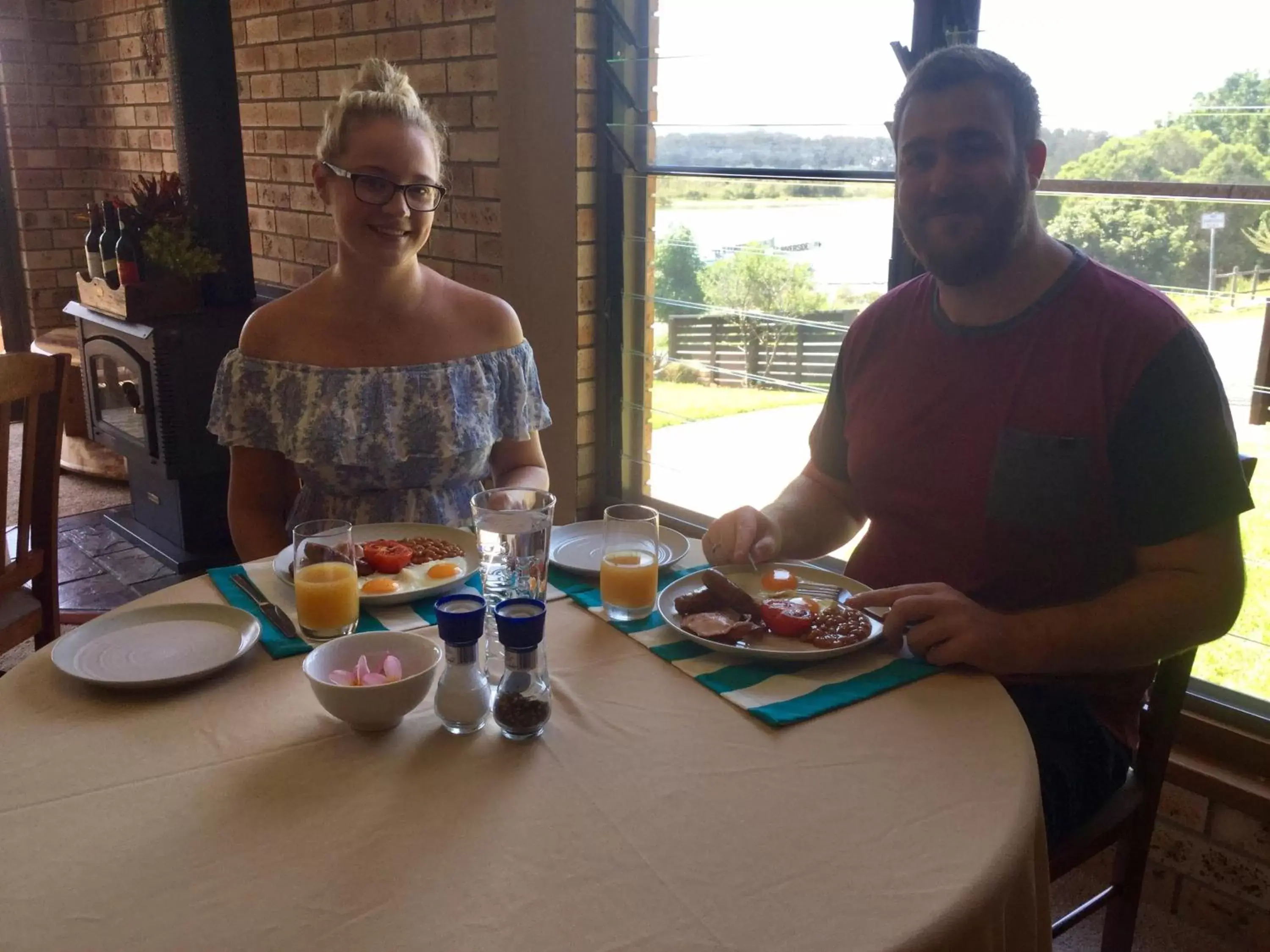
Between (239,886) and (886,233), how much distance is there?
6.52 ft

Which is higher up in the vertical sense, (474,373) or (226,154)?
(226,154)

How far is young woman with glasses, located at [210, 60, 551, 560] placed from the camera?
182 centimetres

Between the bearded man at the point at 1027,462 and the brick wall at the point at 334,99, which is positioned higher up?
the brick wall at the point at 334,99

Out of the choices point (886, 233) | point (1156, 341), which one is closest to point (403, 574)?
point (1156, 341)

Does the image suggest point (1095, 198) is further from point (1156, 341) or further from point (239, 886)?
point (239, 886)

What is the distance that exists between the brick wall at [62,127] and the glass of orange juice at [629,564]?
4.35 metres

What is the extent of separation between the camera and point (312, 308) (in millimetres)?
1901

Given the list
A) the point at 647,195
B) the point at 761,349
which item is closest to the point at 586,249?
the point at 647,195

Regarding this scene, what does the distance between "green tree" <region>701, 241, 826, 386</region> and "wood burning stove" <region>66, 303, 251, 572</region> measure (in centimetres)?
156

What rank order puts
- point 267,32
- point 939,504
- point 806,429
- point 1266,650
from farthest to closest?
point 267,32, point 806,429, point 1266,650, point 939,504

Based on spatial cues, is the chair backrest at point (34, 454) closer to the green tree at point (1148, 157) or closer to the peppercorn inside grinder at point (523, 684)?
the peppercorn inside grinder at point (523, 684)

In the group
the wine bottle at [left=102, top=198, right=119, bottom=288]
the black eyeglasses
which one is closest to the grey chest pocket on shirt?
the black eyeglasses

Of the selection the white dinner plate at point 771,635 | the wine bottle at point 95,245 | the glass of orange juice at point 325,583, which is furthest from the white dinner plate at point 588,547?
the wine bottle at point 95,245

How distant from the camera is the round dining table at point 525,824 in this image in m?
0.79
